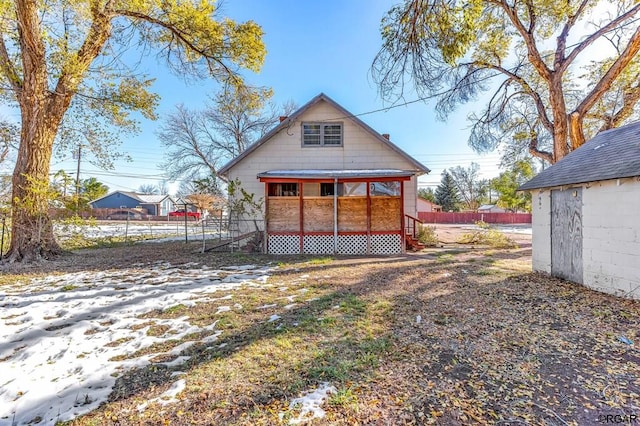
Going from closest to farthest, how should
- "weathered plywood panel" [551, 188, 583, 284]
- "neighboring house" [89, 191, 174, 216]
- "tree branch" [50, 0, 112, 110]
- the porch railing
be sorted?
"weathered plywood panel" [551, 188, 583, 284] < "tree branch" [50, 0, 112, 110] < the porch railing < "neighboring house" [89, 191, 174, 216]

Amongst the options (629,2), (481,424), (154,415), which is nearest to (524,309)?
(481,424)

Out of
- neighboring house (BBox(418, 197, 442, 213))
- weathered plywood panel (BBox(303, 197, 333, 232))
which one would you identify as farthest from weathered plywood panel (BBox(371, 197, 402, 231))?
neighboring house (BBox(418, 197, 442, 213))

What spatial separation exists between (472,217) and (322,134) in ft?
109

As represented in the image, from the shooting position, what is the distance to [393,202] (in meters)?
10.9

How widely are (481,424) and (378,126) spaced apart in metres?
11.5

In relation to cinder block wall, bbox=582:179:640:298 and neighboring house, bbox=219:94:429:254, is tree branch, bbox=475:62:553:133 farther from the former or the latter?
cinder block wall, bbox=582:179:640:298

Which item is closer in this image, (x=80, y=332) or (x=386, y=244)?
(x=80, y=332)

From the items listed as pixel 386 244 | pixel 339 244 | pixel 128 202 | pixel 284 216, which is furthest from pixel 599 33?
pixel 128 202

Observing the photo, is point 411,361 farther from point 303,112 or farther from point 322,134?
point 303,112

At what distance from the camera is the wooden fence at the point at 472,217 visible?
3809cm

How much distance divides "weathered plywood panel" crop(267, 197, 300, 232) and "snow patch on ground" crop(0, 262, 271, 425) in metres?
3.92

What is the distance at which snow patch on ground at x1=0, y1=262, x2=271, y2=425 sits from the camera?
8.48 ft

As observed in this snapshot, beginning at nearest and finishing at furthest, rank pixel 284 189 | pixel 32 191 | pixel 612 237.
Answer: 1. pixel 612 237
2. pixel 32 191
3. pixel 284 189

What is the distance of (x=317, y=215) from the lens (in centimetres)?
1101
